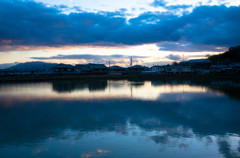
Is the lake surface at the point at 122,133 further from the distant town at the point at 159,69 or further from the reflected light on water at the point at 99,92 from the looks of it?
the distant town at the point at 159,69

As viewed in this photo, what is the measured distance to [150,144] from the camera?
28.8ft

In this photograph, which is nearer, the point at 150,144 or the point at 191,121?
the point at 150,144

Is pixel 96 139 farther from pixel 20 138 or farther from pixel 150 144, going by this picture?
pixel 20 138

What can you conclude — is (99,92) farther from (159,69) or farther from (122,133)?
(159,69)

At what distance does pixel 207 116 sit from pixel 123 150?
7625 mm

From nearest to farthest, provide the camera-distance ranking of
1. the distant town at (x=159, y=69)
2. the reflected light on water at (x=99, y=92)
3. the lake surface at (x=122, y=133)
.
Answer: the lake surface at (x=122, y=133) < the reflected light on water at (x=99, y=92) < the distant town at (x=159, y=69)

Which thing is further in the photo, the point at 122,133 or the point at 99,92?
the point at 99,92

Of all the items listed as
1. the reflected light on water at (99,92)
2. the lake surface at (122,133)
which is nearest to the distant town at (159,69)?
the reflected light on water at (99,92)

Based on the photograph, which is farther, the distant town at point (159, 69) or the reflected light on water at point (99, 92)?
the distant town at point (159, 69)

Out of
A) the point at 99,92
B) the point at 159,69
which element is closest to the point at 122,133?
the point at 99,92

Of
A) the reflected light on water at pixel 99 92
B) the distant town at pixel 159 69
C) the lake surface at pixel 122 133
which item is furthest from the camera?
the distant town at pixel 159 69

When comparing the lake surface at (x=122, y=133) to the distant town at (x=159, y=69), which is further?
the distant town at (x=159, y=69)

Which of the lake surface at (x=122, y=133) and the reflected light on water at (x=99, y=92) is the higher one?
the reflected light on water at (x=99, y=92)

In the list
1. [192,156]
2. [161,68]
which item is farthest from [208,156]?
[161,68]
